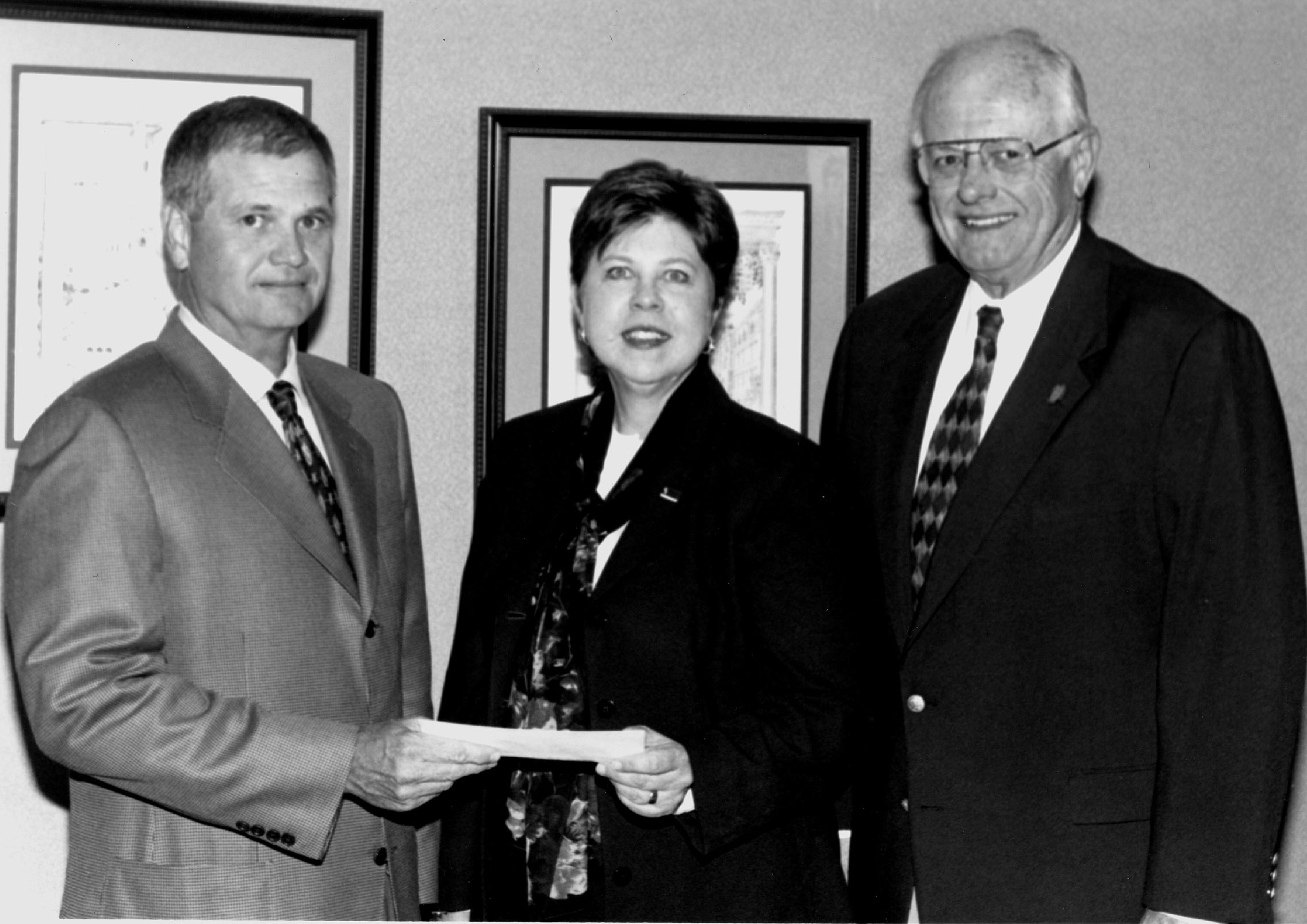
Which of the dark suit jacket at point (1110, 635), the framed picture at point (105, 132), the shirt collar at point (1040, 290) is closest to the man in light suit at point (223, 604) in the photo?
the framed picture at point (105, 132)

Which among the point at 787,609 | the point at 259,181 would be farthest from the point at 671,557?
the point at 259,181

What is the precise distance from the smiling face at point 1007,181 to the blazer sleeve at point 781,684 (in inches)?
21.0

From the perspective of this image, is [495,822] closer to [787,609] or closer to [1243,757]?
[787,609]

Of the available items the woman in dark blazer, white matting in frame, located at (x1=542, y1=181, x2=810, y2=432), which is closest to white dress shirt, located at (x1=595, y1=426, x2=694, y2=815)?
the woman in dark blazer

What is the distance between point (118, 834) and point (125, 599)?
423 mm

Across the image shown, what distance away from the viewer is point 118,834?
2.58 meters

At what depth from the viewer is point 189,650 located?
2553 mm

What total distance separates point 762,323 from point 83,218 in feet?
5.13

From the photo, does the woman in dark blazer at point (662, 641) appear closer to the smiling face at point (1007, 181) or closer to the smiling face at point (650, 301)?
the smiling face at point (650, 301)

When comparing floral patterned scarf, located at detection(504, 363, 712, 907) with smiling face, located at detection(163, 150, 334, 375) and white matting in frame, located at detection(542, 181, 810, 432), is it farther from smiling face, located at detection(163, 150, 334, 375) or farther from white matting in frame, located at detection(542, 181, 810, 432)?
white matting in frame, located at detection(542, 181, 810, 432)

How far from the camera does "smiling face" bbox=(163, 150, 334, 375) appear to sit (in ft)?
8.84

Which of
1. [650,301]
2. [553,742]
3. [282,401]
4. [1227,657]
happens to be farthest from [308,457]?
[1227,657]

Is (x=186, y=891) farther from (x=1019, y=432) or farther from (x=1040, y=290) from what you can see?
(x=1040, y=290)

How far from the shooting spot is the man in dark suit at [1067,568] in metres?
2.45
